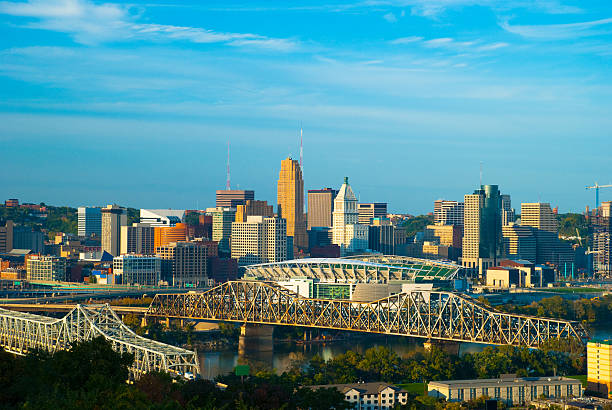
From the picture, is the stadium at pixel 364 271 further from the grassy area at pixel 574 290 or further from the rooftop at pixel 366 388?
the rooftop at pixel 366 388

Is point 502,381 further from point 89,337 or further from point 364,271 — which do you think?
point 364,271

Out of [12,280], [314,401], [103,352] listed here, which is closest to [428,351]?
[314,401]

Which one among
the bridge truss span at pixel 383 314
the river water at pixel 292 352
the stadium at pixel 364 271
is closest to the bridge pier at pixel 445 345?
the bridge truss span at pixel 383 314

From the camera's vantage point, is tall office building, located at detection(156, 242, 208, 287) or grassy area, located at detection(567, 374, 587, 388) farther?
tall office building, located at detection(156, 242, 208, 287)

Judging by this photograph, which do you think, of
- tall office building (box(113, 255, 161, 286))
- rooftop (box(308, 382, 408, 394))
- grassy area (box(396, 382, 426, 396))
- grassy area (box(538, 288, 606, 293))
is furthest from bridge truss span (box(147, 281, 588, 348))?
grassy area (box(538, 288, 606, 293))

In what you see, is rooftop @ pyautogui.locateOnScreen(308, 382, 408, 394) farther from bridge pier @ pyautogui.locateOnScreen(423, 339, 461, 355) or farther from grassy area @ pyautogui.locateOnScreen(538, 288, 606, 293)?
grassy area @ pyautogui.locateOnScreen(538, 288, 606, 293)

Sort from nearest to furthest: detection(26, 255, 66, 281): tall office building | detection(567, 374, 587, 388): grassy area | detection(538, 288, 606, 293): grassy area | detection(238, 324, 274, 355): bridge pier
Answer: detection(567, 374, 587, 388): grassy area
detection(238, 324, 274, 355): bridge pier
detection(26, 255, 66, 281): tall office building
detection(538, 288, 606, 293): grassy area
